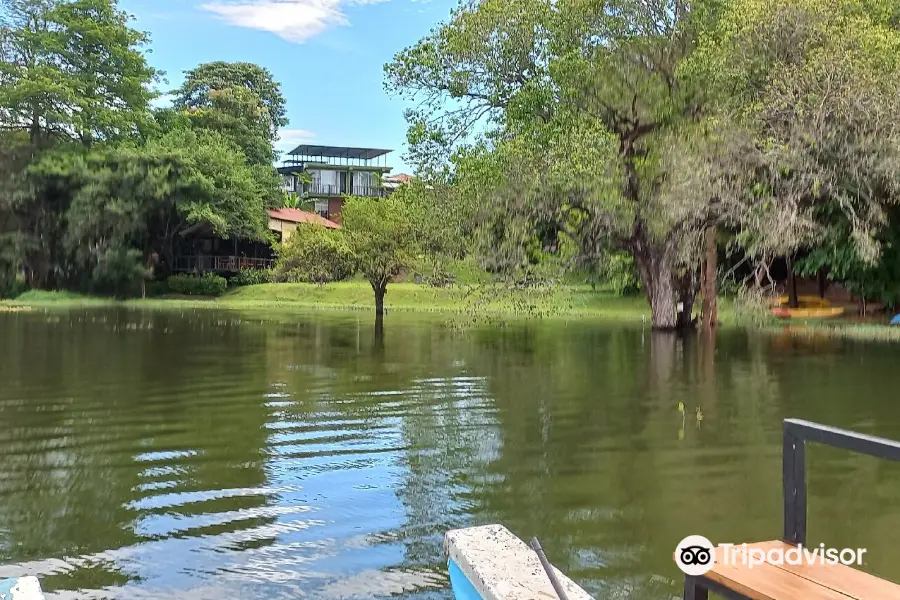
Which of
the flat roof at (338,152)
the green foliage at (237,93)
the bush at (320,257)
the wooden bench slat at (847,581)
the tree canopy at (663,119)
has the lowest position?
the wooden bench slat at (847,581)

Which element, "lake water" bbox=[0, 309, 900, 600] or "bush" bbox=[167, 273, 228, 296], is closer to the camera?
"lake water" bbox=[0, 309, 900, 600]

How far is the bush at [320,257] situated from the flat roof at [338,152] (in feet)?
107

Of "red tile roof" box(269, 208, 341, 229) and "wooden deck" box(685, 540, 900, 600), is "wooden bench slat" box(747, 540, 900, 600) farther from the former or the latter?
"red tile roof" box(269, 208, 341, 229)

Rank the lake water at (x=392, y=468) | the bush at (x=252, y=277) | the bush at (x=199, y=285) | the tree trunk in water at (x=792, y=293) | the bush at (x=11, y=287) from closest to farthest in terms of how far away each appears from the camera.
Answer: the lake water at (x=392, y=468) < the tree trunk in water at (x=792, y=293) < the bush at (x=11, y=287) < the bush at (x=199, y=285) < the bush at (x=252, y=277)

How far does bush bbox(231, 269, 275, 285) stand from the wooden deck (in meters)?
43.1

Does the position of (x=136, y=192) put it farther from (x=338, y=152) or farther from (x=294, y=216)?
(x=338, y=152)

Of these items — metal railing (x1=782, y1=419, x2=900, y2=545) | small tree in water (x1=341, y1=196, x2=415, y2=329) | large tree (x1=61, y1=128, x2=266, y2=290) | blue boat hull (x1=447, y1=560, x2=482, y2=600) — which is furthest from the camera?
large tree (x1=61, y1=128, x2=266, y2=290)

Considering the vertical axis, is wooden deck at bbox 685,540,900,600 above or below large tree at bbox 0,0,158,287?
below

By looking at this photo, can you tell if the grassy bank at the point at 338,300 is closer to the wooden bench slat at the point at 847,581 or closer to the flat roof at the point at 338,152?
the flat roof at the point at 338,152

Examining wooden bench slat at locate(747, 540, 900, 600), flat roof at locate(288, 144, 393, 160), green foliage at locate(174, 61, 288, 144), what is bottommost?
wooden bench slat at locate(747, 540, 900, 600)

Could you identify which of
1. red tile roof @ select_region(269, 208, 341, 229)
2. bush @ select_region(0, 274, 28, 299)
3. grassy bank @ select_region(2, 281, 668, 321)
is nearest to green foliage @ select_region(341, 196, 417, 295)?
grassy bank @ select_region(2, 281, 668, 321)

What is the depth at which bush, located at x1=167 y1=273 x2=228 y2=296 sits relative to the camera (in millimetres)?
42875

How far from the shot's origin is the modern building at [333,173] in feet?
202

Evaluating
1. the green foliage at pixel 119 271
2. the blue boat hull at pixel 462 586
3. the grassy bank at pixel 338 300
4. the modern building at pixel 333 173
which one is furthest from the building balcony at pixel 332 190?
the blue boat hull at pixel 462 586
